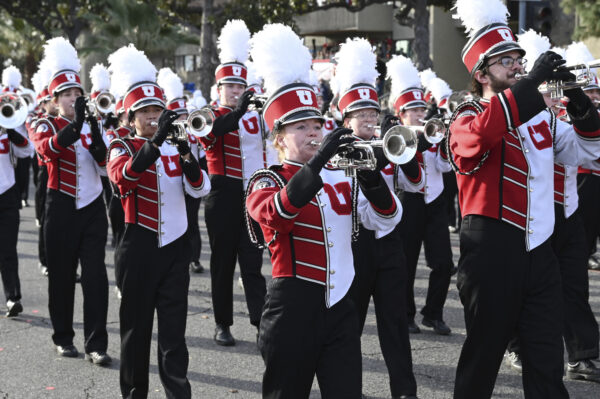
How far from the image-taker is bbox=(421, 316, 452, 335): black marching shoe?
7320 millimetres

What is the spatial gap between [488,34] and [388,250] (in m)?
1.76

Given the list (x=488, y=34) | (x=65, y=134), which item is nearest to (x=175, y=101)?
(x=65, y=134)

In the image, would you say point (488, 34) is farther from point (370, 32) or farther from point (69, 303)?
point (370, 32)

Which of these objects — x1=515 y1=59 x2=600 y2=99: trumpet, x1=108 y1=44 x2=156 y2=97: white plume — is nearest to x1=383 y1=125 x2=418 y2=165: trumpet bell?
x1=515 y1=59 x2=600 y2=99: trumpet

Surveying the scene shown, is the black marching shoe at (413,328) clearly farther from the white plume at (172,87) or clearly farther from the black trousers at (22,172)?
the black trousers at (22,172)

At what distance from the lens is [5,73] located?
56.8 feet

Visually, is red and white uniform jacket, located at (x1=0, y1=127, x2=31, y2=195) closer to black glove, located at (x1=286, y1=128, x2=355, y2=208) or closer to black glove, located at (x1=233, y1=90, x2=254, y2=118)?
black glove, located at (x1=233, y1=90, x2=254, y2=118)

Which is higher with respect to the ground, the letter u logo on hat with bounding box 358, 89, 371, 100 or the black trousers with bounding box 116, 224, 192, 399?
the letter u logo on hat with bounding box 358, 89, 371, 100

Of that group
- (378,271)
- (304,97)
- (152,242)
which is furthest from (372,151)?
(152,242)

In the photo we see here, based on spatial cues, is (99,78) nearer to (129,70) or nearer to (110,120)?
(110,120)

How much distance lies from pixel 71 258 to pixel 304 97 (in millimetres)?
3420

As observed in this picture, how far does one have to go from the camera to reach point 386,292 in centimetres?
564

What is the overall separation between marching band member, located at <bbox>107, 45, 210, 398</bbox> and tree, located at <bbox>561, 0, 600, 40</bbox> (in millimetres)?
12794

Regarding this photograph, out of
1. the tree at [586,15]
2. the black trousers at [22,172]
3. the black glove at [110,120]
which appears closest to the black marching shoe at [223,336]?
the black glove at [110,120]
